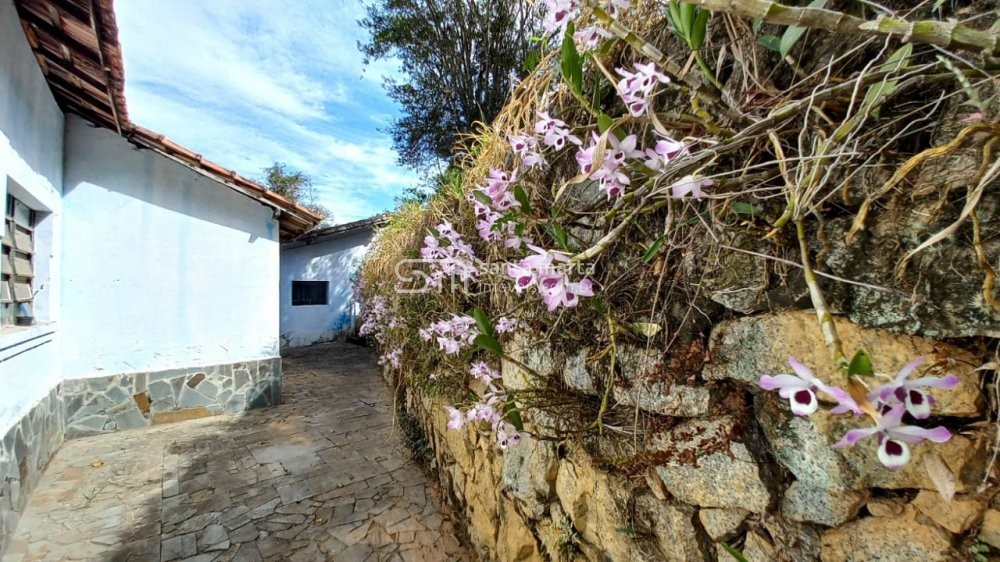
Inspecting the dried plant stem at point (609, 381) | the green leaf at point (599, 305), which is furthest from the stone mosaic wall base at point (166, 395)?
the green leaf at point (599, 305)

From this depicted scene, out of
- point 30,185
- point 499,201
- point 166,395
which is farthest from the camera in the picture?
point 166,395

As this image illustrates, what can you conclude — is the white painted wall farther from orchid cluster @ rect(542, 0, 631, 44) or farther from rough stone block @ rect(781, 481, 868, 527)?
rough stone block @ rect(781, 481, 868, 527)

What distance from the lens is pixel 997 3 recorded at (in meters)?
0.57

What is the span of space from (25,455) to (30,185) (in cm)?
196

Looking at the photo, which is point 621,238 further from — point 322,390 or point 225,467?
point 322,390

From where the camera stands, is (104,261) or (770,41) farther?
(104,261)

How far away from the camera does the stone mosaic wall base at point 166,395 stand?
3709 mm

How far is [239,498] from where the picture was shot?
2.69 metres

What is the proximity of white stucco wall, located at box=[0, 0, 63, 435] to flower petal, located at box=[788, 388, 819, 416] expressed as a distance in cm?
387

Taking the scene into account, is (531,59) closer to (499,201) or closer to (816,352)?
(499,201)

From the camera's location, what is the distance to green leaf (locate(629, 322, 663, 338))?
3.23 ft

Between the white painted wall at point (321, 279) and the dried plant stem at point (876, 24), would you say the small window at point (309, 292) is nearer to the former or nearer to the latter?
the white painted wall at point (321, 279)

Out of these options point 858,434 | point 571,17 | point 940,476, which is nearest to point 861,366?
point 858,434

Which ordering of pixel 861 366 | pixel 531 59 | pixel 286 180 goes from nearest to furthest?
pixel 861 366 → pixel 531 59 → pixel 286 180
